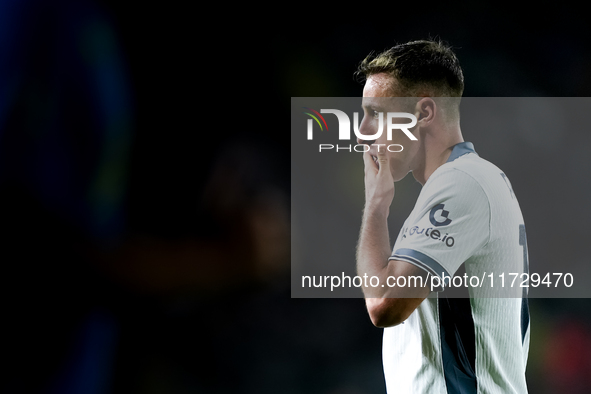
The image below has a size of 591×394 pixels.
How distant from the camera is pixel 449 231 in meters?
1.19

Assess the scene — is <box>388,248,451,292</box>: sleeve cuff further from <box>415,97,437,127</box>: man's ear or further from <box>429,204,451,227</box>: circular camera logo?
<box>415,97,437,127</box>: man's ear

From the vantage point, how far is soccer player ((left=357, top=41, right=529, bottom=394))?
119 cm

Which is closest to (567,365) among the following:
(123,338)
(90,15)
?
(123,338)

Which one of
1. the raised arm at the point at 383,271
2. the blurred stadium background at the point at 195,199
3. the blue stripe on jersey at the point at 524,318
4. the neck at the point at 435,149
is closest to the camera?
the raised arm at the point at 383,271

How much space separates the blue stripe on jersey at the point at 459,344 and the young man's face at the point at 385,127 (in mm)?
423

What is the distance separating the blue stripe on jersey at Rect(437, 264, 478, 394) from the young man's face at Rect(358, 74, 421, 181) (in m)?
0.42

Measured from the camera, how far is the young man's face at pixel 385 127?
4.94 ft

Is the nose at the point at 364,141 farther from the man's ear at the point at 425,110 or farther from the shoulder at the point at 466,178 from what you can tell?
the shoulder at the point at 466,178

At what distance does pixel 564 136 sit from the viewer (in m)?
1.87

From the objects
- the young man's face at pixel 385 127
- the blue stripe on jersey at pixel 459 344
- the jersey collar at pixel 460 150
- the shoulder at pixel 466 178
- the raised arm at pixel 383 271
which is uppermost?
the young man's face at pixel 385 127

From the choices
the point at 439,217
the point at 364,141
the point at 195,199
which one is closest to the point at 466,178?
the point at 439,217

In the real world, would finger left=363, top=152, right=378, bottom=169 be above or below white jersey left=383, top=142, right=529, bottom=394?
above

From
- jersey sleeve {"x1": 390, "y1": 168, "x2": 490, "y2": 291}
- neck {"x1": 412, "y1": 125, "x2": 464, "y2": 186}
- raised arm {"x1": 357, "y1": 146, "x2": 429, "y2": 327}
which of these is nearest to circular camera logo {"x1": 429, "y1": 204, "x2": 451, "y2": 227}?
jersey sleeve {"x1": 390, "y1": 168, "x2": 490, "y2": 291}

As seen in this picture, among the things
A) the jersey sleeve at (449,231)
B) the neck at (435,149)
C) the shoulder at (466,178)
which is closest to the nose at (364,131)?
the neck at (435,149)
